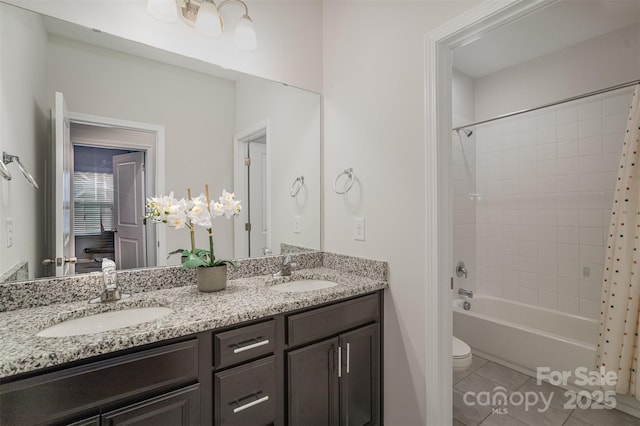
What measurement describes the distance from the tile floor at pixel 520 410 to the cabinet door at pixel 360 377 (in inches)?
25.9

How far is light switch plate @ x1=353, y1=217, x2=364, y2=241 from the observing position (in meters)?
1.78

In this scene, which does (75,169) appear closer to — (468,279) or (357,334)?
(357,334)

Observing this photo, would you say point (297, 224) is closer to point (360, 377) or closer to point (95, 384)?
point (360, 377)

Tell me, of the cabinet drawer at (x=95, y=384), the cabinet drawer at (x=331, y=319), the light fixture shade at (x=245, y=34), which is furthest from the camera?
the light fixture shade at (x=245, y=34)

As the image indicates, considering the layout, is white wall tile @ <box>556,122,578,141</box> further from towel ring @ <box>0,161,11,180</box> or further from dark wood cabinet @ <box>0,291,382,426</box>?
towel ring @ <box>0,161,11,180</box>

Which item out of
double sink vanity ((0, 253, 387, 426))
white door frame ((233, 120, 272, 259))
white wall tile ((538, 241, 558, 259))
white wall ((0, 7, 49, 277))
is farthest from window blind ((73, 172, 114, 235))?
white wall tile ((538, 241, 558, 259))

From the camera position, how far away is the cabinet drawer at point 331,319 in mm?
1287

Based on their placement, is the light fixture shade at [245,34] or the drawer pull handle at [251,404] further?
the light fixture shade at [245,34]

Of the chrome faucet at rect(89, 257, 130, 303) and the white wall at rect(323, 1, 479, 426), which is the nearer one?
the chrome faucet at rect(89, 257, 130, 303)

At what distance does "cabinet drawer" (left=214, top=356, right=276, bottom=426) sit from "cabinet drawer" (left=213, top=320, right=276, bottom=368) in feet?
0.11

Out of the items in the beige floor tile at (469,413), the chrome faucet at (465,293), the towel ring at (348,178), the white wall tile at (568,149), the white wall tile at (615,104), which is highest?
the white wall tile at (615,104)

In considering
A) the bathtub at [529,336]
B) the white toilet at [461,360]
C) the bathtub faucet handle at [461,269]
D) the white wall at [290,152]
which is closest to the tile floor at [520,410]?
the bathtub at [529,336]

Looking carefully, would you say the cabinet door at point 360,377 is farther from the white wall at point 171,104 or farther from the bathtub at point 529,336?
the bathtub at point 529,336

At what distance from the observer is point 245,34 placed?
1641 millimetres
